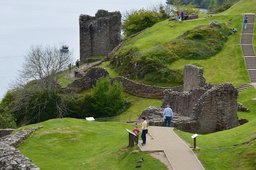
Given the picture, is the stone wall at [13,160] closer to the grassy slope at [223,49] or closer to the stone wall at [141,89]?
the grassy slope at [223,49]

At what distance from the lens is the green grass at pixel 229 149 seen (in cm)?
2136

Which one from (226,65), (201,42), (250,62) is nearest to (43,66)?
(201,42)

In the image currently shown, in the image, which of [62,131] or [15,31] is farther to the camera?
[15,31]

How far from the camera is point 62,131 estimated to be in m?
31.5

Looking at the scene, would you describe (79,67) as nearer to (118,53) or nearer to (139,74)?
(118,53)

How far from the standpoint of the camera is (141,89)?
58.4 meters

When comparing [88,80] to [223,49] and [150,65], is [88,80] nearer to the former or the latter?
[150,65]

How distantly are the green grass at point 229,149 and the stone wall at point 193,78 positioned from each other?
55.8 feet

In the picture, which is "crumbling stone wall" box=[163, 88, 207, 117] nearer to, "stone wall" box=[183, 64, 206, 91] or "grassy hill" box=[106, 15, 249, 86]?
"stone wall" box=[183, 64, 206, 91]

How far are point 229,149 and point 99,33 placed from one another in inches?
2442

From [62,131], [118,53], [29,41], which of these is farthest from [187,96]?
[29,41]

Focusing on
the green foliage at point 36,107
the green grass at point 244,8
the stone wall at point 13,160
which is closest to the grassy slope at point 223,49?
the green grass at point 244,8

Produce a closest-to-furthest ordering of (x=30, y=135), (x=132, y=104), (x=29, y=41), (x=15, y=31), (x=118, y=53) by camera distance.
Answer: (x=30, y=135) → (x=132, y=104) → (x=118, y=53) → (x=29, y=41) → (x=15, y=31)

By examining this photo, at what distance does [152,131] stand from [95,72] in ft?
123
